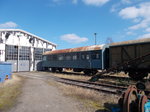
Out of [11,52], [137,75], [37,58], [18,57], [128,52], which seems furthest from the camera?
[37,58]

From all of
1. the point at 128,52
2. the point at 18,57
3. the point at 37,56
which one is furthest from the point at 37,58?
the point at 128,52

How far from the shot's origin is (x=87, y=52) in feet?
59.2

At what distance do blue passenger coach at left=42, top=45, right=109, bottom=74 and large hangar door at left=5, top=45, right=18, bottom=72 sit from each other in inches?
352

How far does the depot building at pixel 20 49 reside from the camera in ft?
91.3

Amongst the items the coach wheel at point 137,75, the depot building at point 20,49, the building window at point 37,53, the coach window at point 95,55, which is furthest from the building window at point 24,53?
the coach wheel at point 137,75

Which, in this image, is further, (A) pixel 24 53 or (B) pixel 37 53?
(B) pixel 37 53

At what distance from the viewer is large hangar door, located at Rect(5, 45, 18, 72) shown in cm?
2787

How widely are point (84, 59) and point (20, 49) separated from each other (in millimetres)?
16667

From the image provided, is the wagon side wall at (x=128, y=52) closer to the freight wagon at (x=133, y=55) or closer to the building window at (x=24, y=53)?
the freight wagon at (x=133, y=55)

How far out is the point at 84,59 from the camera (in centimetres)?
1834

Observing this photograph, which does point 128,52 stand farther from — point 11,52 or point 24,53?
point 11,52

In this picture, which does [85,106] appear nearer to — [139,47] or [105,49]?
[139,47]

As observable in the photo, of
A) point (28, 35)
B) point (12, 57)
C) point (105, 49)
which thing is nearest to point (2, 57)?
point (12, 57)

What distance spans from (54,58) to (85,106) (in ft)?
63.8
